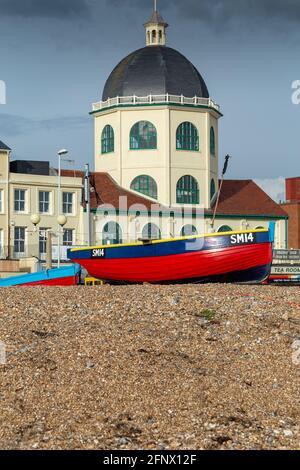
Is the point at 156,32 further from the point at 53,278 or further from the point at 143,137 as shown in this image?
the point at 53,278

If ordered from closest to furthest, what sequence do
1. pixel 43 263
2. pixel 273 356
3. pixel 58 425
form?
1. pixel 58 425
2. pixel 273 356
3. pixel 43 263

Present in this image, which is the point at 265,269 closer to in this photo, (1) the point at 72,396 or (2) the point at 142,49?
(1) the point at 72,396

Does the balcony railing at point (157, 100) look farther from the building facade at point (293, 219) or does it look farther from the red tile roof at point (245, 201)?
the building facade at point (293, 219)

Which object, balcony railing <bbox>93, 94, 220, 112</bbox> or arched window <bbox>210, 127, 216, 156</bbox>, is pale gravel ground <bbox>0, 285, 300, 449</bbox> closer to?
balcony railing <bbox>93, 94, 220, 112</bbox>

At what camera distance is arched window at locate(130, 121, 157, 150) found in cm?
6988

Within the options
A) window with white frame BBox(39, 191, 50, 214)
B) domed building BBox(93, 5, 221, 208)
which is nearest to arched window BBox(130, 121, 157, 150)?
domed building BBox(93, 5, 221, 208)

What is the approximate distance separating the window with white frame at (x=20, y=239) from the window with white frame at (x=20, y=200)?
1.38m

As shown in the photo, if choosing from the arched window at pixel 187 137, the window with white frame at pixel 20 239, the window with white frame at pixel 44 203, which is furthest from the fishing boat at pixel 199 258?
the arched window at pixel 187 137

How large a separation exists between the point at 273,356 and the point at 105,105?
53.3 m

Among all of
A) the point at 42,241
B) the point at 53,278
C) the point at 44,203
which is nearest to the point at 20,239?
the point at 42,241

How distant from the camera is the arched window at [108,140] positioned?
7150 cm

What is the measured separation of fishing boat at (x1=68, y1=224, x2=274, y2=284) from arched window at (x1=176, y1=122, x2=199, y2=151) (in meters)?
34.3
